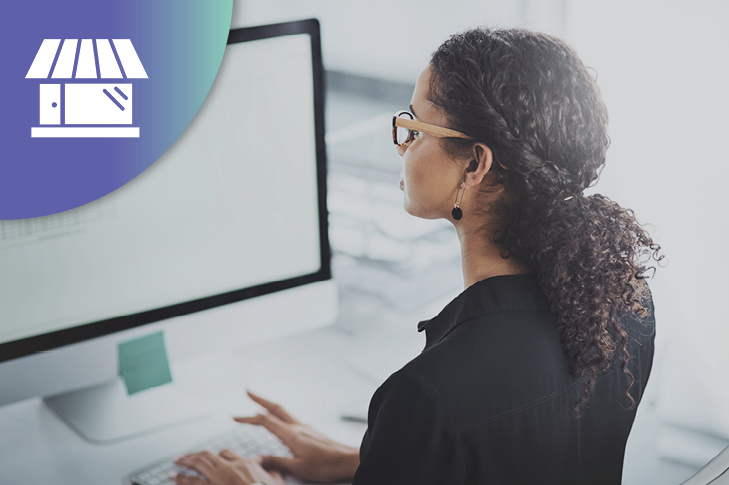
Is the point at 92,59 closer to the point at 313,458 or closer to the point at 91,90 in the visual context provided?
the point at 91,90

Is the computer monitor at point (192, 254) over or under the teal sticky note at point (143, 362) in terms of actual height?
over

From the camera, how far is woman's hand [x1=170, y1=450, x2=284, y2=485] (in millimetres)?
729

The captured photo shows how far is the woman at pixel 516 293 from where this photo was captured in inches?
22.1

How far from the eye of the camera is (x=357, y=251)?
1.28m

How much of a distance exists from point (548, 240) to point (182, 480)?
20.3 inches

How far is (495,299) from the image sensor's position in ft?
2.09

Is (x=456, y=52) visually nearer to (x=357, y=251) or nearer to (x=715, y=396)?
(x=357, y=251)

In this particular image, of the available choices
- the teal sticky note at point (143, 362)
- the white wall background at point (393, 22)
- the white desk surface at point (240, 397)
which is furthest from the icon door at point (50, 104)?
the white wall background at point (393, 22)

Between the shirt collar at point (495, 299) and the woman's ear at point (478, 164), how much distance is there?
0.37 feet

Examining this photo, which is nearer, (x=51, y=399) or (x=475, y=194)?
(x=475, y=194)

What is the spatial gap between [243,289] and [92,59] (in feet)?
1.28

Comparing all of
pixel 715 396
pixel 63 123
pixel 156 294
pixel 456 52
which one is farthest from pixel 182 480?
pixel 715 396

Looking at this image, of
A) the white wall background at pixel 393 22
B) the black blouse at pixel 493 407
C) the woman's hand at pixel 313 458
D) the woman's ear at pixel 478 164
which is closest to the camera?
the black blouse at pixel 493 407

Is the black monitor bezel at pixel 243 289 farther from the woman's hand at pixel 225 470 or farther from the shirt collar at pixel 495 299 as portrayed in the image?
the shirt collar at pixel 495 299
